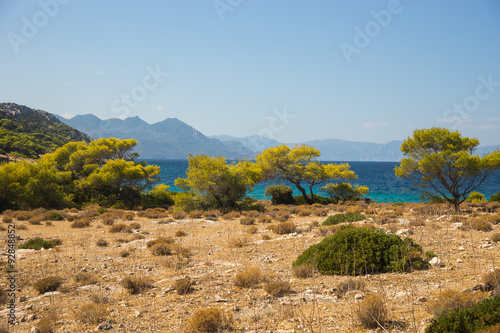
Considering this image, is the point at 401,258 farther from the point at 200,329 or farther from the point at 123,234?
the point at 123,234

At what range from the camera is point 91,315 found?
545 centimetres

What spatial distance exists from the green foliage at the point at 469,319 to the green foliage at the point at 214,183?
2191 cm

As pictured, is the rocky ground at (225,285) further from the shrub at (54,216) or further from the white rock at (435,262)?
the shrub at (54,216)

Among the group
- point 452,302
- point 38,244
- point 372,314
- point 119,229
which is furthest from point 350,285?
point 119,229

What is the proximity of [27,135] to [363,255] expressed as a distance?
86399 millimetres

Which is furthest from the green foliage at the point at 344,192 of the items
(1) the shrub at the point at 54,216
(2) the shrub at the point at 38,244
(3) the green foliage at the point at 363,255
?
(2) the shrub at the point at 38,244

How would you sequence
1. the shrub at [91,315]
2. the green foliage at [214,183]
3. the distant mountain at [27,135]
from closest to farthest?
the shrub at [91,315] < the green foliage at [214,183] < the distant mountain at [27,135]

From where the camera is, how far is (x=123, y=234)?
15609mm

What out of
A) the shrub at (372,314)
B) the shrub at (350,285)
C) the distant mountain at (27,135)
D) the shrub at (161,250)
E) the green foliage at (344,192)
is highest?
the distant mountain at (27,135)

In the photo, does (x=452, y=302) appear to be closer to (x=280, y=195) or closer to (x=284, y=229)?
(x=284, y=229)

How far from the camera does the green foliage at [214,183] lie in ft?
83.1

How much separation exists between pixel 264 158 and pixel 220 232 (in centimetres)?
2182

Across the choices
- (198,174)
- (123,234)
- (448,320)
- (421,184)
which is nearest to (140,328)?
(448,320)

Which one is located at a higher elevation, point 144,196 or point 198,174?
point 198,174
